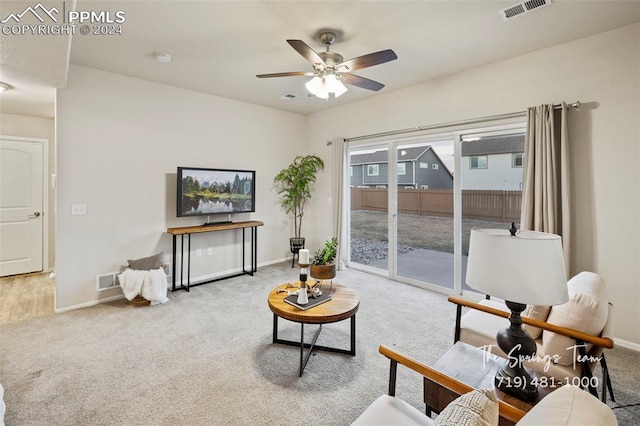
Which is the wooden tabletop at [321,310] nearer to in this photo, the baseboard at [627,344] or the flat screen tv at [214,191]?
the flat screen tv at [214,191]

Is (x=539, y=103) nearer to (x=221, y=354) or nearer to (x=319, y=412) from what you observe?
(x=319, y=412)

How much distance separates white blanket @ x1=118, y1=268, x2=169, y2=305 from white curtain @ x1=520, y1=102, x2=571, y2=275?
422 cm

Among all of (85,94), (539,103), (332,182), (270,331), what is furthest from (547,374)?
(85,94)

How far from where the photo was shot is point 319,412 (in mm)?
1899

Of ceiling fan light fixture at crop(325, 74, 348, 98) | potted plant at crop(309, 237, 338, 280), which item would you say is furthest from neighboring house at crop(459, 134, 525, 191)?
potted plant at crop(309, 237, 338, 280)

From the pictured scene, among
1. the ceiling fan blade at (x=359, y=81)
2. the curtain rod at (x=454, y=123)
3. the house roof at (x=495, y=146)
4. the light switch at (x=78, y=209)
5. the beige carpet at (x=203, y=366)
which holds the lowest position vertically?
the beige carpet at (x=203, y=366)

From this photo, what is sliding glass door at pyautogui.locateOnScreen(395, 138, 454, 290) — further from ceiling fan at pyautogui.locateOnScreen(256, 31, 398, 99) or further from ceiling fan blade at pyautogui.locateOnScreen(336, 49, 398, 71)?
ceiling fan blade at pyautogui.locateOnScreen(336, 49, 398, 71)

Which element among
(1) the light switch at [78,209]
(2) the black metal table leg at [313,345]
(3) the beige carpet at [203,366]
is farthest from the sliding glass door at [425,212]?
(1) the light switch at [78,209]

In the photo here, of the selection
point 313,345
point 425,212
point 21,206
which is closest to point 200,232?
point 313,345

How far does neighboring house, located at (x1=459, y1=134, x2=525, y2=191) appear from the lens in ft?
11.3

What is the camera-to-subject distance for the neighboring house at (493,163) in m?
3.44

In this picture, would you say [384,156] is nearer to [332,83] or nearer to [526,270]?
[332,83]

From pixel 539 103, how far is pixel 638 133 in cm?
85

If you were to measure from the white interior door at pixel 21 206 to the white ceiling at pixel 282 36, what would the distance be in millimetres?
1287
